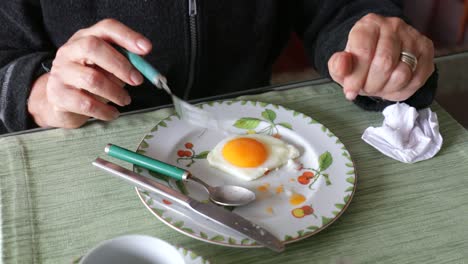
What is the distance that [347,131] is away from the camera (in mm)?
844

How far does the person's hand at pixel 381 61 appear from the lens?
30.5 inches

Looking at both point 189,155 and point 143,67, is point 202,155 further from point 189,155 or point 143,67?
point 143,67

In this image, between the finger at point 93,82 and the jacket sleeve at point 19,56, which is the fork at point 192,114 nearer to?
the finger at point 93,82

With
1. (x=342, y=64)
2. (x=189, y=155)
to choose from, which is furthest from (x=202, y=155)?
(x=342, y=64)

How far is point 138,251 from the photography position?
0.53 metres

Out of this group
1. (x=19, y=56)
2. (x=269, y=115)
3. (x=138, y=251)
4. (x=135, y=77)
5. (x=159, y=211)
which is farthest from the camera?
(x=19, y=56)

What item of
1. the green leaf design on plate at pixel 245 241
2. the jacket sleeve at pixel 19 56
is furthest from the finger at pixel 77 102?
the green leaf design on plate at pixel 245 241

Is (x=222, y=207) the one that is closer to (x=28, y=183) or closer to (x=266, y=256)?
(x=266, y=256)

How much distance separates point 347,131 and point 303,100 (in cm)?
11

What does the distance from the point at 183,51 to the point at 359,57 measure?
0.40 metres

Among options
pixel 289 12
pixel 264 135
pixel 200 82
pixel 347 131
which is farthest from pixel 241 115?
pixel 289 12

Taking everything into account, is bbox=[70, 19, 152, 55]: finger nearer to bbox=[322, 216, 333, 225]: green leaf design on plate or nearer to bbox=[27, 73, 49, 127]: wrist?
bbox=[27, 73, 49, 127]: wrist

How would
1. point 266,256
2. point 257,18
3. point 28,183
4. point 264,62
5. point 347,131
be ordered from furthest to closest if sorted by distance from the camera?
point 264,62 < point 257,18 < point 347,131 < point 28,183 < point 266,256

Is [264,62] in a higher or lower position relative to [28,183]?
lower
